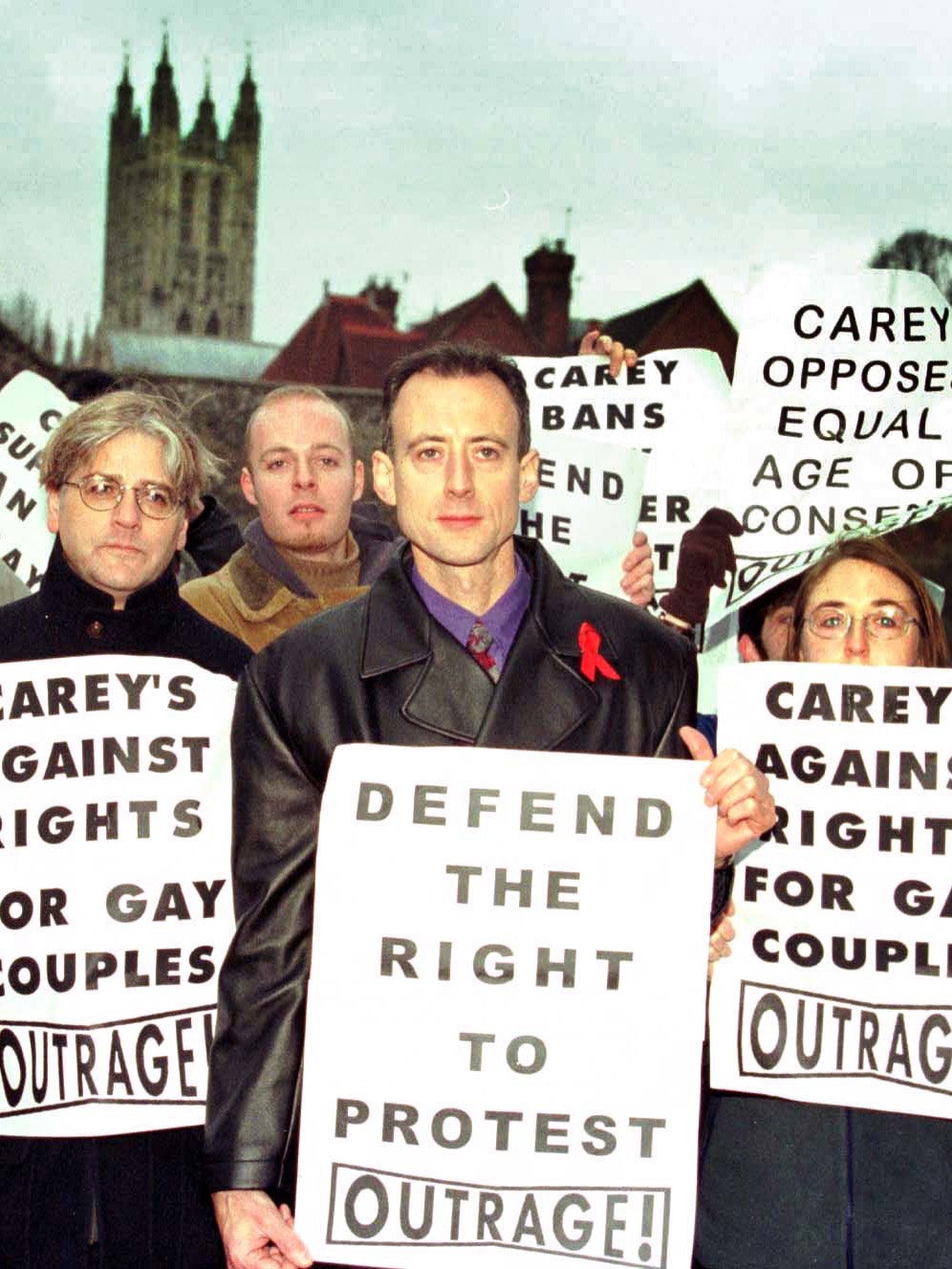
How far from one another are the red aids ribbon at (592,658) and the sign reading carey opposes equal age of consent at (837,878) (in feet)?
1.67

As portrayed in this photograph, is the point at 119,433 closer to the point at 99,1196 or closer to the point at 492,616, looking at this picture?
the point at 492,616

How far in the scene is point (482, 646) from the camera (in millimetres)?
3100

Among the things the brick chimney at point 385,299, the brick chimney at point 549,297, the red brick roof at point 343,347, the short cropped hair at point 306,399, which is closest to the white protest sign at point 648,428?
the short cropped hair at point 306,399

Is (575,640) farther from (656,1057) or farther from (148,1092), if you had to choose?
(148,1092)

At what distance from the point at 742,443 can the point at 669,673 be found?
266 centimetres

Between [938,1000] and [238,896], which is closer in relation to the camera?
[238,896]

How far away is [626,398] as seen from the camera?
6.06 metres

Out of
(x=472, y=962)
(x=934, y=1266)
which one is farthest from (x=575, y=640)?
(x=934, y=1266)

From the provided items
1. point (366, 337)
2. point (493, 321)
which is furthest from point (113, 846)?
point (366, 337)

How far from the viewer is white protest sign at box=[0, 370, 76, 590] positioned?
6059 millimetres

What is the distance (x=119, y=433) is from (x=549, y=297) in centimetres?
4606

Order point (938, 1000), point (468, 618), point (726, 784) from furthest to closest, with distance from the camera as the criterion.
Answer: point (938, 1000), point (468, 618), point (726, 784)

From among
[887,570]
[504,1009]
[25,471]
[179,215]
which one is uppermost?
[179,215]

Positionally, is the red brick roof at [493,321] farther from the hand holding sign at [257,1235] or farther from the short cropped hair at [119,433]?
the hand holding sign at [257,1235]
